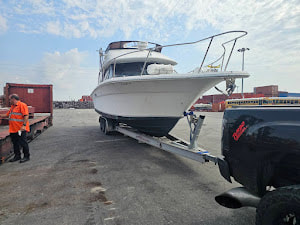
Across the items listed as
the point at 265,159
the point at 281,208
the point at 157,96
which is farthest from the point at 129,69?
the point at 281,208

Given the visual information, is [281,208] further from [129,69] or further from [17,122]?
[129,69]

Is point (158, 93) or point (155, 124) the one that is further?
point (155, 124)

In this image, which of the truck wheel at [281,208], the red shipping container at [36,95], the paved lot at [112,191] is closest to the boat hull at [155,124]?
the paved lot at [112,191]

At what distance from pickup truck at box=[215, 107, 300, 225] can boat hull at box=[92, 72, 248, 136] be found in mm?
2207

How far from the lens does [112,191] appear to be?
2883 mm

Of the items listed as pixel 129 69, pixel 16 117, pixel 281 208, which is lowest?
pixel 281 208

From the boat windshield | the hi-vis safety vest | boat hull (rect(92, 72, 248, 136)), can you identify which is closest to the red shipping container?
the boat windshield

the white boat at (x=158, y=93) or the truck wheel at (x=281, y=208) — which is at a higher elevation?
the white boat at (x=158, y=93)

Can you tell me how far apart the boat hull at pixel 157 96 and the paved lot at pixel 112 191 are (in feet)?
2.84

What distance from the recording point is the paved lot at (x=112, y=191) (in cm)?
223

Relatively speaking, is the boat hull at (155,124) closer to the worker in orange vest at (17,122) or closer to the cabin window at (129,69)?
the cabin window at (129,69)

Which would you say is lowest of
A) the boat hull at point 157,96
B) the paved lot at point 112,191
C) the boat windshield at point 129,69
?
the paved lot at point 112,191

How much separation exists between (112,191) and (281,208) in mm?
2121

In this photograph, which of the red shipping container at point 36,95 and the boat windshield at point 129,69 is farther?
the red shipping container at point 36,95
